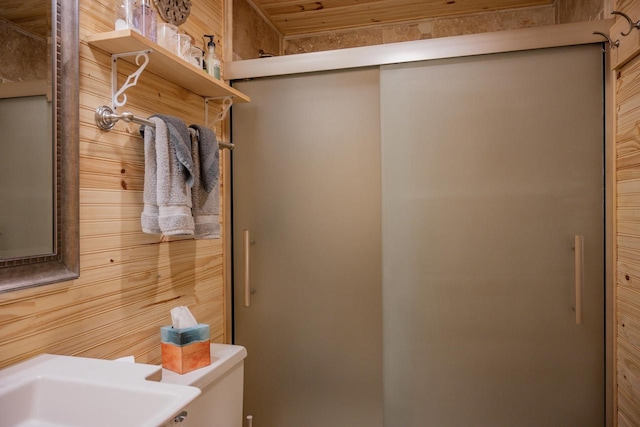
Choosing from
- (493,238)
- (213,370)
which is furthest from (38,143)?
(493,238)

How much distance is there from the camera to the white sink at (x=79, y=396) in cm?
83

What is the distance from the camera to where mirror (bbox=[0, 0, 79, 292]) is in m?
0.93

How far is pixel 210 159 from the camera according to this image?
1.41 metres

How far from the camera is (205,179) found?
55.1 inches

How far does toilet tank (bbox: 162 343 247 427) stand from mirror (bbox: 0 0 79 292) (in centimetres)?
46

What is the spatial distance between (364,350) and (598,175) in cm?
117

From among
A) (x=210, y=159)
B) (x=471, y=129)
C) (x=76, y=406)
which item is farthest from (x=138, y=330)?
(x=471, y=129)

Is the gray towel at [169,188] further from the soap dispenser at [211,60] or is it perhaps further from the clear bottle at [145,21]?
the soap dispenser at [211,60]

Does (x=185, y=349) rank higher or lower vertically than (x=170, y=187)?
lower

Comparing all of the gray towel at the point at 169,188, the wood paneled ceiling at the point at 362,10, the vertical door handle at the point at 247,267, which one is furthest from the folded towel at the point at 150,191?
the wood paneled ceiling at the point at 362,10

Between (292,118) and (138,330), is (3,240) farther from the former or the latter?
(292,118)

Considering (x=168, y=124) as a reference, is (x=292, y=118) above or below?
above

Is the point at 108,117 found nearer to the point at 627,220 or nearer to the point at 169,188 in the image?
the point at 169,188

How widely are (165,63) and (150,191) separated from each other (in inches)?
16.9
